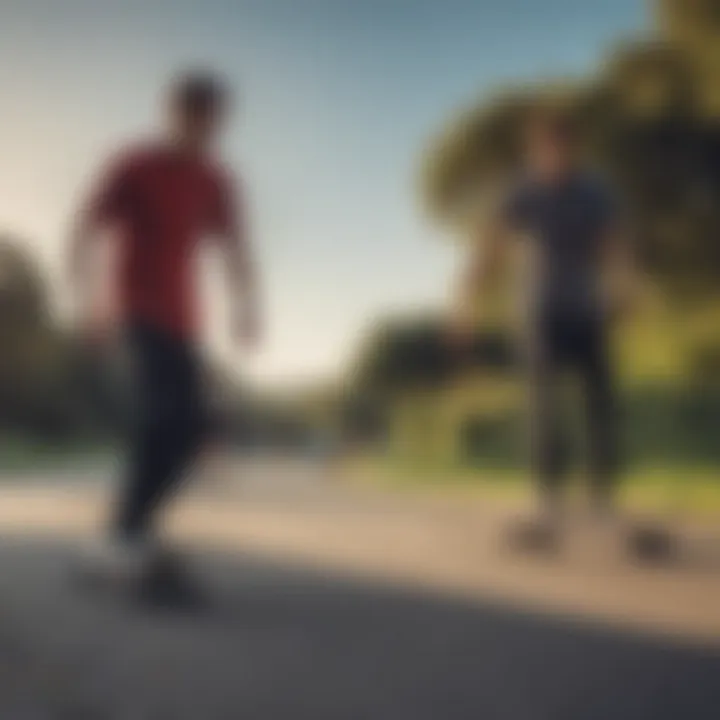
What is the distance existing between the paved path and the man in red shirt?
0.16ft

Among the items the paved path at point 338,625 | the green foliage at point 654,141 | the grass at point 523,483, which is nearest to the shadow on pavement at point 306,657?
the paved path at point 338,625

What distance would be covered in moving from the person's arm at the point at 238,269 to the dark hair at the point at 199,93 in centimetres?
9

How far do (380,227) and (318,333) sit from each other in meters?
0.14

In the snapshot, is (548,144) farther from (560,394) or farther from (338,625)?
(338,625)

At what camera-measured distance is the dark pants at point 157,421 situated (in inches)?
44.8

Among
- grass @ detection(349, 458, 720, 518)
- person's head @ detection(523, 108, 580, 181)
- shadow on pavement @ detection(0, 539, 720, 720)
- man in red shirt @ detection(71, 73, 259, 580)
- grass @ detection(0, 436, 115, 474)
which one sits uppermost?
person's head @ detection(523, 108, 580, 181)

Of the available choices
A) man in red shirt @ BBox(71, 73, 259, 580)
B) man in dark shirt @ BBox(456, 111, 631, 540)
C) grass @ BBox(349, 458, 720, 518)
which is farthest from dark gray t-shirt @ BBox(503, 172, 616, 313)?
man in red shirt @ BBox(71, 73, 259, 580)

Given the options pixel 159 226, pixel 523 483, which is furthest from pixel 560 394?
pixel 159 226

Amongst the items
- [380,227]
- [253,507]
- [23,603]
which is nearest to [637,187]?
[380,227]

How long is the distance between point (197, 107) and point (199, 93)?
20 millimetres

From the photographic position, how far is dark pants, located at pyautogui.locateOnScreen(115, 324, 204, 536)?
114 cm

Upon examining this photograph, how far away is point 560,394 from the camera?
1.20 m

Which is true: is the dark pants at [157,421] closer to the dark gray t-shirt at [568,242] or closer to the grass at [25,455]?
the grass at [25,455]

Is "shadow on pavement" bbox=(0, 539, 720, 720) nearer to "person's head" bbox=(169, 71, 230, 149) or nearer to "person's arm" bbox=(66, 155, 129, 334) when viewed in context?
"person's arm" bbox=(66, 155, 129, 334)
